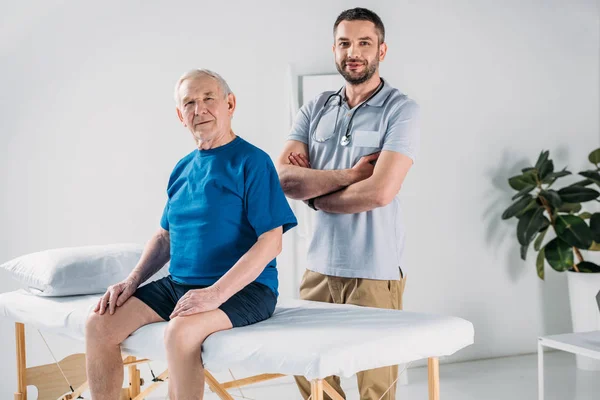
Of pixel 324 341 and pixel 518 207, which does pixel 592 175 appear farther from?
pixel 324 341

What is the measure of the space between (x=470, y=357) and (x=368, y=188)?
8.17 ft

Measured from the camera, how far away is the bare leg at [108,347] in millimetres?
2299

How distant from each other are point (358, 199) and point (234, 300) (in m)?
0.52

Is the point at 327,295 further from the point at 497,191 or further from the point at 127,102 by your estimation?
the point at 497,191

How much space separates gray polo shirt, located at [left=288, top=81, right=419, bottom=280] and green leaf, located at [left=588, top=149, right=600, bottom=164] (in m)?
2.29

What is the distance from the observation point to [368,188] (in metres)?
2.49

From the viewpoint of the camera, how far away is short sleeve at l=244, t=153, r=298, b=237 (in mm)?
2291

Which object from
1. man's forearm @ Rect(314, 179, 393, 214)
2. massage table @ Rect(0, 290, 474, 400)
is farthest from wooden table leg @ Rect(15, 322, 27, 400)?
man's forearm @ Rect(314, 179, 393, 214)

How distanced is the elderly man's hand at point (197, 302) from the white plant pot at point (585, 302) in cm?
281

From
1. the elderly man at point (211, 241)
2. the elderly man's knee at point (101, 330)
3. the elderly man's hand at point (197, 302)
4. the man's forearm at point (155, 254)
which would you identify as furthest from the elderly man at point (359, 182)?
the elderly man's knee at point (101, 330)

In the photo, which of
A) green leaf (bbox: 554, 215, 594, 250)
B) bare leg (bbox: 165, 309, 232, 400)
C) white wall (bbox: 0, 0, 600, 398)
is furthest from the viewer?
green leaf (bbox: 554, 215, 594, 250)

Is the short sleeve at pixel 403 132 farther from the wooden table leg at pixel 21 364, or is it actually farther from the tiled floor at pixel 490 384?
the tiled floor at pixel 490 384

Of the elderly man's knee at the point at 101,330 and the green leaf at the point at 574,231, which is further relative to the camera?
the green leaf at the point at 574,231

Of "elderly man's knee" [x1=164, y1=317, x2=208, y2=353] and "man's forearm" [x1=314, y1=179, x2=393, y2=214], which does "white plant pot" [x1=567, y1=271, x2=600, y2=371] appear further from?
"elderly man's knee" [x1=164, y1=317, x2=208, y2=353]
